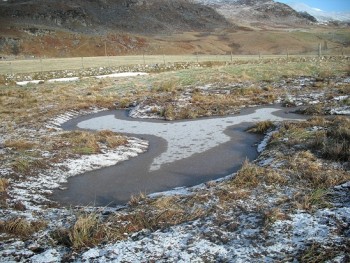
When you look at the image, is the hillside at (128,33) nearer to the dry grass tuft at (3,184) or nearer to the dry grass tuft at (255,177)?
the dry grass tuft at (255,177)

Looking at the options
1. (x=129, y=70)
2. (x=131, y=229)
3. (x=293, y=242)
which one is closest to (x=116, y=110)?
(x=131, y=229)

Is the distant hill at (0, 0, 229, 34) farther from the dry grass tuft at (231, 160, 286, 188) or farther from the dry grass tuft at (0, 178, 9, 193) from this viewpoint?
the dry grass tuft at (231, 160, 286, 188)

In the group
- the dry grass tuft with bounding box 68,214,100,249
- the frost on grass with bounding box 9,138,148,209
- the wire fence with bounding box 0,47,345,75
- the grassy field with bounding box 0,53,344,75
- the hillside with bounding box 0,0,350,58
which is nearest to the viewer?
the dry grass tuft with bounding box 68,214,100,249

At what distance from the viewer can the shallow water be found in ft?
30.7

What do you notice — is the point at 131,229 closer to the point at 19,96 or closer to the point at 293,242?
the point at 293,242

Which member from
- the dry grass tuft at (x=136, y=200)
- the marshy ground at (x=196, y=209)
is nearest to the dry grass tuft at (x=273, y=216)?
the marshy ground at (x=196, y=209)

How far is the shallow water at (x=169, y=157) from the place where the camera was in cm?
936

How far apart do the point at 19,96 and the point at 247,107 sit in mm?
16015

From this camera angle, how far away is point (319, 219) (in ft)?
21.4

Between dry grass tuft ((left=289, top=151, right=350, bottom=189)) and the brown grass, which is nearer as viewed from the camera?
dry grass tuft ((left=289, top=151, right=350, bottom=189))

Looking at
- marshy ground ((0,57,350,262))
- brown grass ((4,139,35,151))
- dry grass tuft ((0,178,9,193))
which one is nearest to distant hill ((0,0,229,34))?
brown grass ((4,139,35,151))

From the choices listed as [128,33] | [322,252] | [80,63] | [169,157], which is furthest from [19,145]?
[128,33]

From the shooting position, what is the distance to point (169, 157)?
11945 millimetres

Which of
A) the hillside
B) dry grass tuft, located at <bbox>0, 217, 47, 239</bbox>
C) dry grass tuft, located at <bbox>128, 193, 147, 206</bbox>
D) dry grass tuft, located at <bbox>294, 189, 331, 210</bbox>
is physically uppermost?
the hillside
